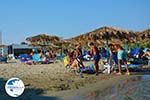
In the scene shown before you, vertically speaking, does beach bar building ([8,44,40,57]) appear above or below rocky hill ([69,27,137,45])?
above

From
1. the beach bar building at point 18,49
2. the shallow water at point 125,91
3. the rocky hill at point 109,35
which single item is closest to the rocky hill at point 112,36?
the rocky hill at point 109,35

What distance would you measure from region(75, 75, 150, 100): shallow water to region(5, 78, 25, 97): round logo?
3.75m

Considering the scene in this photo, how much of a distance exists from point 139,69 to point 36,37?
22.0 meters

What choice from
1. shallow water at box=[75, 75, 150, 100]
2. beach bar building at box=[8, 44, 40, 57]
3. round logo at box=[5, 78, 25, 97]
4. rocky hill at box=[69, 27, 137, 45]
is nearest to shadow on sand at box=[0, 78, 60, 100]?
shallow water at box=[75, 75, 150, 100]

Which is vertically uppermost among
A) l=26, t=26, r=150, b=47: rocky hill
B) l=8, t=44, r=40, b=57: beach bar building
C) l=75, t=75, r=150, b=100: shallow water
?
l=8, t=44, r=40, b=57: beach bar building

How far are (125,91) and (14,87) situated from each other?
223 inches

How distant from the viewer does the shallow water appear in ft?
34.3

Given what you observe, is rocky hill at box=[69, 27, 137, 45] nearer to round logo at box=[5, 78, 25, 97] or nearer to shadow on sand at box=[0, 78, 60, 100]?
shadow on sand at box=[0, 78, 60, 100]

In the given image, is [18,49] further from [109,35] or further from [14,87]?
[14,87]

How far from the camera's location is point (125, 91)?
1180 centimetres

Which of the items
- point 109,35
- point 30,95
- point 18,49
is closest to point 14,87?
point 30,95

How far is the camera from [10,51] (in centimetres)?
6203

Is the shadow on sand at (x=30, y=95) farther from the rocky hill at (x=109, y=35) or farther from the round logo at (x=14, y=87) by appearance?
the rocky hill at (x=109, y=35)

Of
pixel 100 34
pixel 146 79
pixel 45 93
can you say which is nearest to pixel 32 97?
pixel 45 93
